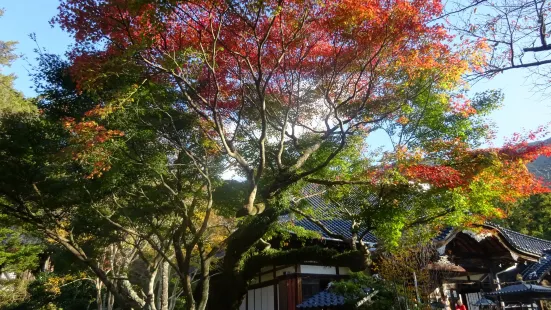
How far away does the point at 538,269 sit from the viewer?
14375 mm

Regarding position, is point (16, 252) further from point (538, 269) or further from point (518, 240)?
point (538, 269)

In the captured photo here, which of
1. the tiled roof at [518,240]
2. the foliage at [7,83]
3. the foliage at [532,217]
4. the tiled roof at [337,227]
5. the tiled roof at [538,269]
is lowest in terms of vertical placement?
the tiled roof at [538,269]

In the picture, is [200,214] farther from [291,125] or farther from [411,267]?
[411,267]

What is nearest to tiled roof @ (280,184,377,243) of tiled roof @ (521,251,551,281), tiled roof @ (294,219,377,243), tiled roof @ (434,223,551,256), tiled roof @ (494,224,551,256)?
tiled roof @ (294,219,377,243)

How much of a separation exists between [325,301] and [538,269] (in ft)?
32.8

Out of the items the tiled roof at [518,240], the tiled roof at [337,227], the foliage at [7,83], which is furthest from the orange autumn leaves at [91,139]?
the foliage at [7,83]

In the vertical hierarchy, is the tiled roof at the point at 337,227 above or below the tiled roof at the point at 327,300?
above

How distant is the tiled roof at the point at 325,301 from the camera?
31.2ft

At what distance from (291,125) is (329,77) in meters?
1.59

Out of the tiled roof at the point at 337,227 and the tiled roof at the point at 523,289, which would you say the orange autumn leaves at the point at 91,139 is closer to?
the tiled roof at the point at 337,227

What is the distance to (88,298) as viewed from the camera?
2203 centimetres

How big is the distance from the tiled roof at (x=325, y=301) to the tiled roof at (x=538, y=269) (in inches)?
360

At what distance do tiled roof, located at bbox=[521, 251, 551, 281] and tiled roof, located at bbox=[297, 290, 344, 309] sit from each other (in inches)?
360

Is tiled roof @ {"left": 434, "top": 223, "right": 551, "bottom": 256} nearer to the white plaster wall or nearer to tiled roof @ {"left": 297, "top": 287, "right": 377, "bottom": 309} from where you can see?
the white plaster wall
